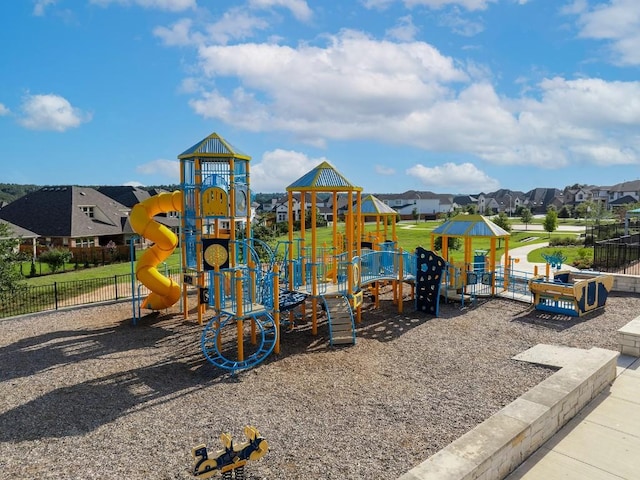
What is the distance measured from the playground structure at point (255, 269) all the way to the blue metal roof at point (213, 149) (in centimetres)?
3

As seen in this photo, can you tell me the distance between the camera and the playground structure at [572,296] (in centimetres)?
1447

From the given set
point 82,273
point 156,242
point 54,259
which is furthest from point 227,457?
point 54,259

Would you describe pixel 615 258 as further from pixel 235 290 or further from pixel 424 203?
pixel 424 203

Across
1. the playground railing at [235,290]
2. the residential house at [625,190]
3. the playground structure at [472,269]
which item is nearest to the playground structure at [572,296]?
the playground structure at [472,269]

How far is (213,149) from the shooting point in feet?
43.4

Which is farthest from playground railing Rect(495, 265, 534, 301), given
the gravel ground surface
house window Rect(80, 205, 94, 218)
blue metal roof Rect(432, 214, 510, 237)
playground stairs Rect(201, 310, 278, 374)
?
house window Rect(80, 205, 94, 218)

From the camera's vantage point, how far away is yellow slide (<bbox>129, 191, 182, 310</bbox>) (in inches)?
569

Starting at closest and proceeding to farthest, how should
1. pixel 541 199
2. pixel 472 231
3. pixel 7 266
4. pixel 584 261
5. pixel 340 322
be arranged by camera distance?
pixel 340 322
pixel 472 231
pixel 7 266
pixel 584 261
pixel 541 199

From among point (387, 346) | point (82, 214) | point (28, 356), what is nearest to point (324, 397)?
point (387, 346)

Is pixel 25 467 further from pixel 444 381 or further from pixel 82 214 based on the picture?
pixel 82 214

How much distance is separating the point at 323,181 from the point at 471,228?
22.6ft

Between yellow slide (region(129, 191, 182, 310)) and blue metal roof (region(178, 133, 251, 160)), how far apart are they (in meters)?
1.59

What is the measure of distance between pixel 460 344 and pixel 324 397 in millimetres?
4733

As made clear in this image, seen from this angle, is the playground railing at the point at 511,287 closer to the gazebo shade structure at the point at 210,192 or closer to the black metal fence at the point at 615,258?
the black metal fence at the point at 615,258
